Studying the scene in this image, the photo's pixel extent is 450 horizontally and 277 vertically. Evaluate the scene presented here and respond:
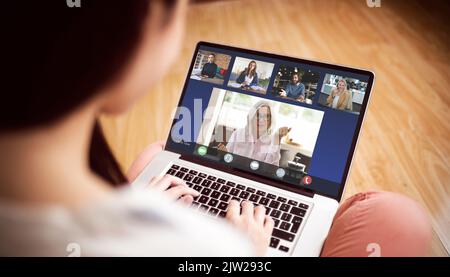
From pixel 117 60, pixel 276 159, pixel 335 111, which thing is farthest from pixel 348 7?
pixel 117 60

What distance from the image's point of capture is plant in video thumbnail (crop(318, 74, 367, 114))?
2.64ft

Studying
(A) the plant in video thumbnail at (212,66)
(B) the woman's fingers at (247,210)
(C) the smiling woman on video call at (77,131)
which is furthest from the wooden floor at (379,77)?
(C) the smiling woman on video call at (77,131)

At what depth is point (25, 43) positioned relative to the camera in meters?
0.41

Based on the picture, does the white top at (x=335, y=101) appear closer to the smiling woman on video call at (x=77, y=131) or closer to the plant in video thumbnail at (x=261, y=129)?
A: the plant in video thumbnail at (x=261, y=129)

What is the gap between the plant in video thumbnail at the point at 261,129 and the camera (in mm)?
824

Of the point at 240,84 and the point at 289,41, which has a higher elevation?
the point at 289,41

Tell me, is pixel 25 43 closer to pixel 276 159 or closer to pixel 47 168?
pixel 47 168

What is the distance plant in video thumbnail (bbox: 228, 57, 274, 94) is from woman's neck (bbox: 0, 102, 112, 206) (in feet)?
1.58

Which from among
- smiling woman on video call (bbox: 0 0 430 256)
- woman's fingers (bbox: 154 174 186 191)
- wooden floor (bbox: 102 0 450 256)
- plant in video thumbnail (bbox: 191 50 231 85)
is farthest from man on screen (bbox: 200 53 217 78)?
smiling woman on video call (bbox: 0 0 430 256)

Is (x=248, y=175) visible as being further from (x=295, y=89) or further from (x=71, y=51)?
(x=71, y=51)

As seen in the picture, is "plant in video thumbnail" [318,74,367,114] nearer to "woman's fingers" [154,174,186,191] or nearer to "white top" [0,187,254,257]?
"woman's fingers" [154,174,186,191]

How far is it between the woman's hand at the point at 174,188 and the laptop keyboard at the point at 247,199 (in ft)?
0.06

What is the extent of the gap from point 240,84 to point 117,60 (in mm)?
490

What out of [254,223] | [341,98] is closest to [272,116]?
[341,98]
